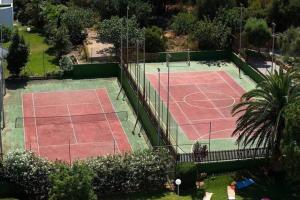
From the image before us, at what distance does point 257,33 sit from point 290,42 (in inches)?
124

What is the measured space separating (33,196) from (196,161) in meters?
9.40

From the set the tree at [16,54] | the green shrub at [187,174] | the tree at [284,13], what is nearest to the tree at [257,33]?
the tree at [284,13]

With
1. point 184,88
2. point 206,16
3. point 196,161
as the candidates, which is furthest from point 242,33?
point 196,161

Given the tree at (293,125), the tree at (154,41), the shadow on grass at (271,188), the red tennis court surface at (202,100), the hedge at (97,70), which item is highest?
the tree at (154,41)

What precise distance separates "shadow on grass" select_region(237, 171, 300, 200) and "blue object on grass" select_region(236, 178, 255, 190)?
0.23m

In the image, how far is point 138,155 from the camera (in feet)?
112

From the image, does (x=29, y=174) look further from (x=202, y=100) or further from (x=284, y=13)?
(x=284, y=13)

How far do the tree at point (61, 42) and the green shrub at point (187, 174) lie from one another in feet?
92.0

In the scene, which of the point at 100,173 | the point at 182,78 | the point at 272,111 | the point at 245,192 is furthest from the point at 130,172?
the point at 182,78

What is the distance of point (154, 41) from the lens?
59094 millimetres

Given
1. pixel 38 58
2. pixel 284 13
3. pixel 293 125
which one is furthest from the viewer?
pixel 284 13

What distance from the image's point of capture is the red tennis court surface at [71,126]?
40125 mm

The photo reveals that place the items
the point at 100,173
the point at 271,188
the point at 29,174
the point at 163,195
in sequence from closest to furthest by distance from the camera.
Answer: the point at 29,174 < the point at 100,173 < the point at 163,195 < the point at 271,188

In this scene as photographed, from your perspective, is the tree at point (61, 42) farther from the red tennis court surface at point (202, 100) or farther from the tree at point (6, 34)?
the red tennis court surface at point (202, 100)
